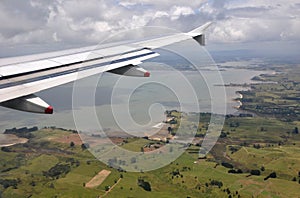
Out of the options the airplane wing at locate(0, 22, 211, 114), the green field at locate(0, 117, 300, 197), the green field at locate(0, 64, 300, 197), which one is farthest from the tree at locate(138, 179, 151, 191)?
the airplane wing at locate(0, 22, 211, 114)

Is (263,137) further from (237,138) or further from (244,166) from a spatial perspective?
(244,166)

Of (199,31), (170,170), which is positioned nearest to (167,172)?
(170,170)

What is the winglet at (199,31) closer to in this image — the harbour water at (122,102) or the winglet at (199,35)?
the winglet at (199,35)

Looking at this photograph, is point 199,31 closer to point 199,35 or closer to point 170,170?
point 199,35

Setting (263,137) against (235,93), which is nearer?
(263,137)

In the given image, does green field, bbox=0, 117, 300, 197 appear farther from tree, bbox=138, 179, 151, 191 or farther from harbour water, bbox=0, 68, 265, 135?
harbour water, bbox=0, 68, 265, 135

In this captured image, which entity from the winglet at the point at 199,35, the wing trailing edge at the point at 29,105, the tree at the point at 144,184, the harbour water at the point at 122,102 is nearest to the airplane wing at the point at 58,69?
the wing trailing edge at the point at 29,105

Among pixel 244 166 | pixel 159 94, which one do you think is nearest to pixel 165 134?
pixel 244 166

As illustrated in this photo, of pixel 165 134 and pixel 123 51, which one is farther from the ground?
pixel 123 51

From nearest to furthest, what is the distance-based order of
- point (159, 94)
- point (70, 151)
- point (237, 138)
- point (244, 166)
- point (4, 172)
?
1. point (4, 172)
2. point (244, 166)
3. point (70, 151)
4. point (237, 138)
5. point (159, 94)
